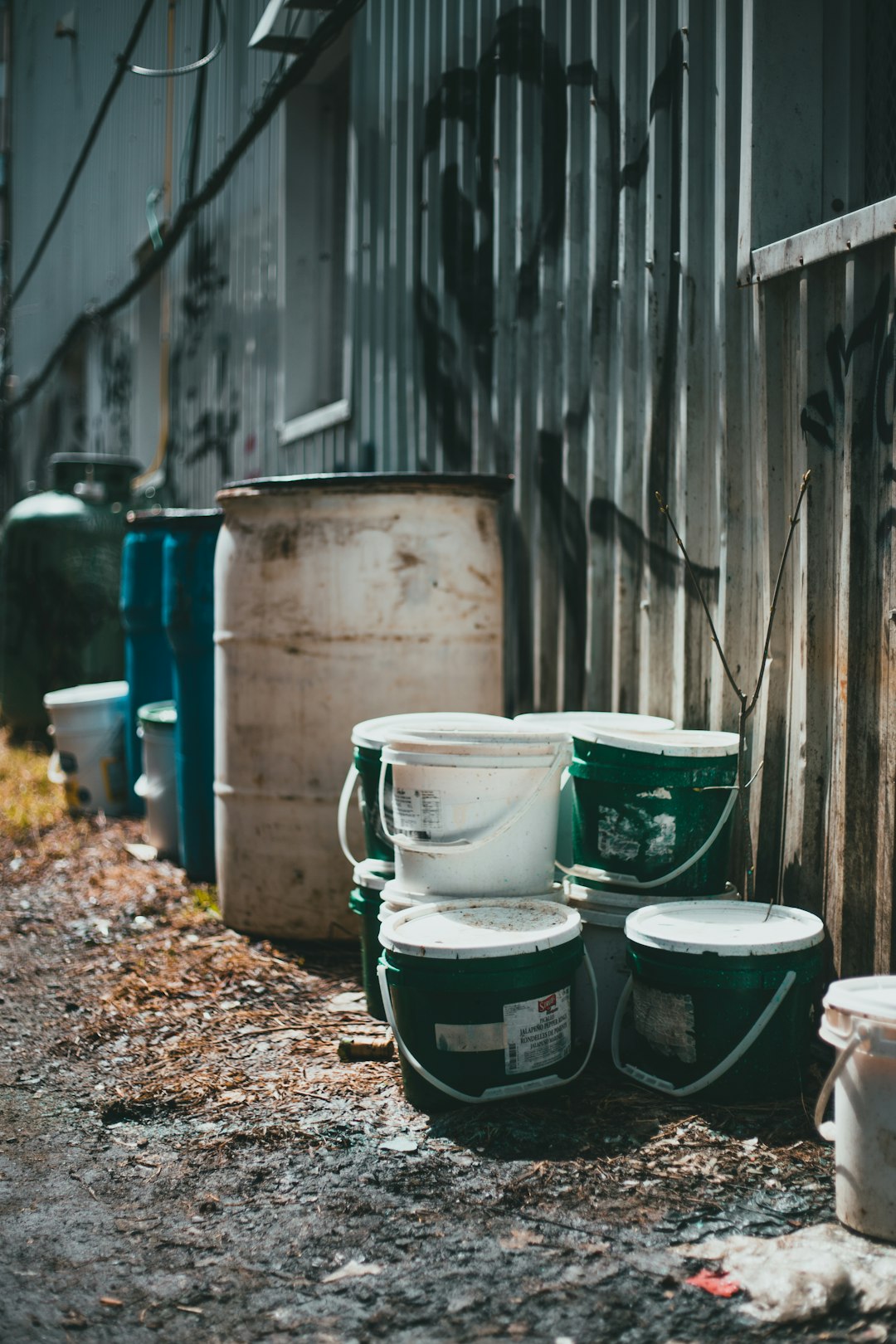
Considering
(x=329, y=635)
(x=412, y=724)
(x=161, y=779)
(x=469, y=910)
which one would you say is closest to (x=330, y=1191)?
(x=469, y=910)

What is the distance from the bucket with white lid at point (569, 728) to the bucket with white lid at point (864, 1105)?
115 cm

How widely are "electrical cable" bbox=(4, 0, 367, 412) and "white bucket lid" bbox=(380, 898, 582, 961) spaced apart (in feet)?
14.3

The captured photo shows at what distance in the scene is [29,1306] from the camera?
212 cm

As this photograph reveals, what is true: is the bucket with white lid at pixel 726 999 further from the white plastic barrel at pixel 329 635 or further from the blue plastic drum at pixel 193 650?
the blue plastic drum at pixel 193 650

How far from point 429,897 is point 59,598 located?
610 cm

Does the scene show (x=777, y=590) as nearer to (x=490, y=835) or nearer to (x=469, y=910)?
(x=490, y=835)

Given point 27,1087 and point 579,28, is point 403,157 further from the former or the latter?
point 27,1087

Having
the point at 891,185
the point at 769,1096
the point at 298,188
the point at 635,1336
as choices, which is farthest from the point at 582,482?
the point at 298,188

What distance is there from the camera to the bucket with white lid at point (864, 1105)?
7.25 feet

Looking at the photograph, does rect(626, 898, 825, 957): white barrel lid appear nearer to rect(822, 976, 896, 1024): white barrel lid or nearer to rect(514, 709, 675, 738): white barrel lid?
rect(822, 976, 896, 1024): white barrel lid

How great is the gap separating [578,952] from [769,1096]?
536 mm

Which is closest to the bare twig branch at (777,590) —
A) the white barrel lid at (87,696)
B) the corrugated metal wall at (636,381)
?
the corrugated metal wall at (636,381)

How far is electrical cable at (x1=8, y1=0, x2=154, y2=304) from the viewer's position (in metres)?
8.59

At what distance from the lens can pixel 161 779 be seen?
554cm
